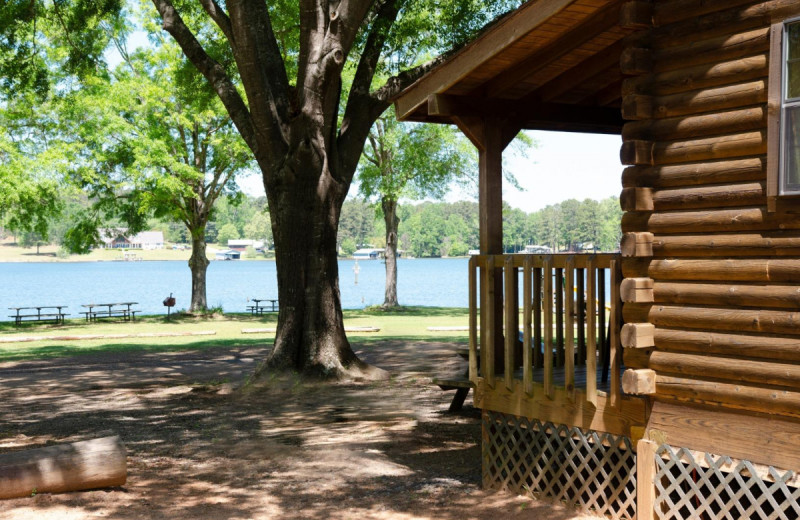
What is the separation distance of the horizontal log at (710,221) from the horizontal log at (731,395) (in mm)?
1169

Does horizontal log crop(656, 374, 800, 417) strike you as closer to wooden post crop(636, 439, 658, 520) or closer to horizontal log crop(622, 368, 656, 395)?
horizontal log crop(622, 368, 656, 395)

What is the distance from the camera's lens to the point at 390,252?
39188 mm

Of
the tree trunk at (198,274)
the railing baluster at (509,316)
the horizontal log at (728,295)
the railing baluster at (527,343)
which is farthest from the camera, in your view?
the tree trunk at (198,274)

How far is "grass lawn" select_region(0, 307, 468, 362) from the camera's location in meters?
22.9

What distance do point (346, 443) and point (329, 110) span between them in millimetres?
7207

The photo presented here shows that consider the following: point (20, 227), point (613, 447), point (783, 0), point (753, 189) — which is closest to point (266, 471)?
point (613, 447)

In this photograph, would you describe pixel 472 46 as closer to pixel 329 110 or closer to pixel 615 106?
pixel 615 106

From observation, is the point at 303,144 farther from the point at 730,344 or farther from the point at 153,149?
the point at 153,149

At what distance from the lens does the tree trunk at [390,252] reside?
38500mm

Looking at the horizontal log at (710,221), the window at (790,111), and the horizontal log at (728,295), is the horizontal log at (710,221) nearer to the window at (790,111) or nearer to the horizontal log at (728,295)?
the window at (790,111)

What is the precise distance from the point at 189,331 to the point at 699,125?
922 inches

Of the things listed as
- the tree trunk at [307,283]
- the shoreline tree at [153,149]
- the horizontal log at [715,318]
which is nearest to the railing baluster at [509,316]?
the horizontal log at [715,318]

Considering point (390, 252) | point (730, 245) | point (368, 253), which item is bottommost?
point (368, 253)

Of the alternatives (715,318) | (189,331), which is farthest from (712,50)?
(189,331)
